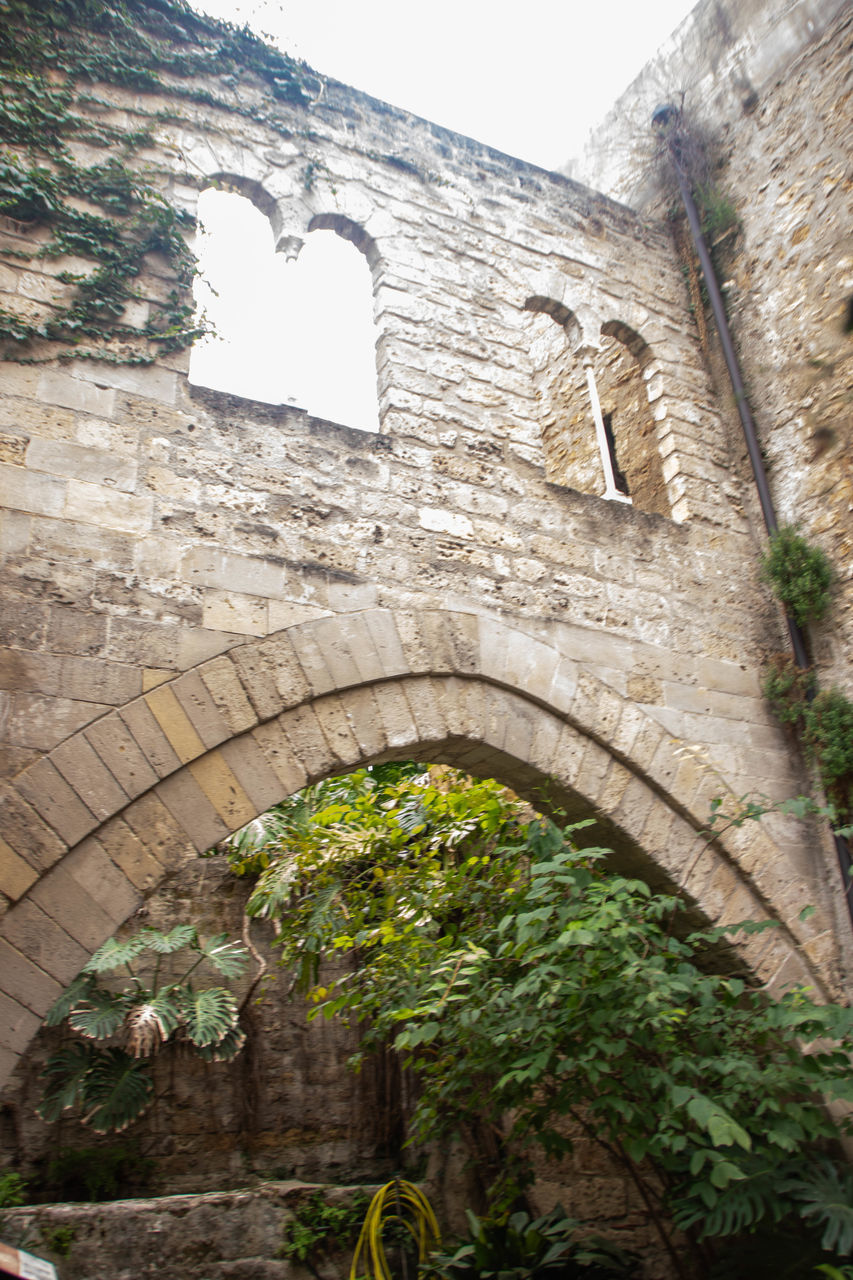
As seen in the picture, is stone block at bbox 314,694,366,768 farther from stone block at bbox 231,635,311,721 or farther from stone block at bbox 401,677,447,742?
stone block at bbox 401,677,447,742

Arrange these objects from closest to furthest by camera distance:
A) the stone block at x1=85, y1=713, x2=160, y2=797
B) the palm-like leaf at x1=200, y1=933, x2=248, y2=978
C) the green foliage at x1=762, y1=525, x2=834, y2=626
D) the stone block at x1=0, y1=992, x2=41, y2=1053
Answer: the stone block at x1=0, y1=992, x2=41, y2=1053, the stone block at x1=85, y1=713, x2=160, y2=797, the palm-like leaf at x1=200, y1=933, x2=248, y2=978, the green foliage at x1=762, y1=525, x2=834, y2=626

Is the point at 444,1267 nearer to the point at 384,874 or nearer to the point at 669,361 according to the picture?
the point at 384,874

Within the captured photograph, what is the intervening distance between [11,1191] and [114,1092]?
20.7 inches

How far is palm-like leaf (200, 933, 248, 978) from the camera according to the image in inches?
191

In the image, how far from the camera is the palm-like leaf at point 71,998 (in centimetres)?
450

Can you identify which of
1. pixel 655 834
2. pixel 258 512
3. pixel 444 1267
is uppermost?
pixel 258 512

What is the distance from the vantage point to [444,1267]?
399 centimetres

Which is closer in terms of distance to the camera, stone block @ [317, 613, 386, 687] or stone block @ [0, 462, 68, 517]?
stone block @ [0, 462, 68, 517]

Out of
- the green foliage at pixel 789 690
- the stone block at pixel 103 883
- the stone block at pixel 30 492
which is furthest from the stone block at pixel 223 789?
the green foliage at pixel 789 690

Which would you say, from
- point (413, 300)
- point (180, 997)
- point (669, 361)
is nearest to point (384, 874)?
point (180, 997)

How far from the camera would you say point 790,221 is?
222 inches

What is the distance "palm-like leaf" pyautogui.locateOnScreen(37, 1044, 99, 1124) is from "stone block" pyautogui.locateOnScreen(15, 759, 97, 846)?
1914 mm

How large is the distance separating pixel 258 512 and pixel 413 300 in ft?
5.11

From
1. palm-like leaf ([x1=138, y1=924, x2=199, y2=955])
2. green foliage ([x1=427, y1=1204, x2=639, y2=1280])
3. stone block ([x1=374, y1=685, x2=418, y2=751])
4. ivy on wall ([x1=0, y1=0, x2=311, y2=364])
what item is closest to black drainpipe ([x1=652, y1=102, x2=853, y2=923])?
green foliage ([x1=427, y1=1204, x2=639, y2=1280])
